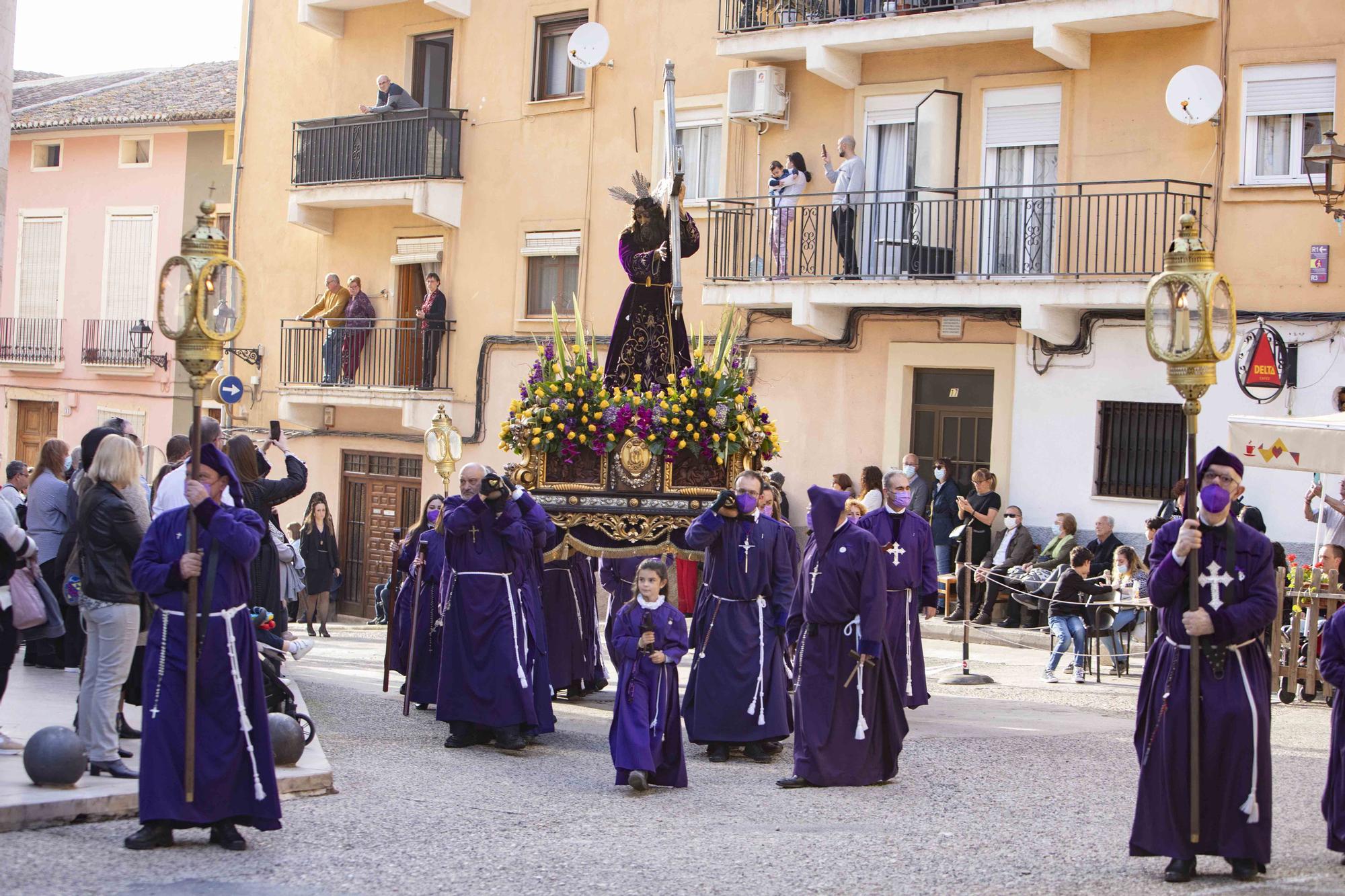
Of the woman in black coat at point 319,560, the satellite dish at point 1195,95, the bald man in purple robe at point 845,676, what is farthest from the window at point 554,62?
the bald man in purple robe at point 845,676

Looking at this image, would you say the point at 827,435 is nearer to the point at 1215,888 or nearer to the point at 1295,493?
the point at 1295,493

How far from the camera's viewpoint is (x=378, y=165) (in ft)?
86.7

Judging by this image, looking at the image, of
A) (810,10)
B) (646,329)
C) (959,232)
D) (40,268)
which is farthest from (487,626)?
(40,268)

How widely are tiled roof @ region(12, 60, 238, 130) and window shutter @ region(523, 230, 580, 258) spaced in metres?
9.20

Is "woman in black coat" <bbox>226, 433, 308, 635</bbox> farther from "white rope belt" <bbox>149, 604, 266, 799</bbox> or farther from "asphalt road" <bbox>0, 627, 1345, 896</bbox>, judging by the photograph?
"white rope belt" <bbox>149, 604, 266, 799</bbox>

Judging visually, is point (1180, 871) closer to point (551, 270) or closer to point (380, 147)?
point (551, 270)

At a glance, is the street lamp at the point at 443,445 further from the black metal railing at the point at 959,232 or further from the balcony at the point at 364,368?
the balcony at the point at 364,368

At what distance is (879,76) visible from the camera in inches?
843

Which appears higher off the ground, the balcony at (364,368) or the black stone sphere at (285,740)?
the balcony at (364,368)

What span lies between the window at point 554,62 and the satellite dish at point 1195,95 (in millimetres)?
9251

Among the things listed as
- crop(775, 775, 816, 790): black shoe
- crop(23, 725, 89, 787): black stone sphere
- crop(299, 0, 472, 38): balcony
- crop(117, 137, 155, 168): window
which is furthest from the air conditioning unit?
crop(117, 137, 155, 168): window

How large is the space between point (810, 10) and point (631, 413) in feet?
33.6

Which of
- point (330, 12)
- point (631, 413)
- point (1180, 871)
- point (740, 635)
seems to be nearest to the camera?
point (1180, 871)

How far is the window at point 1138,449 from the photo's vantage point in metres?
19.0
